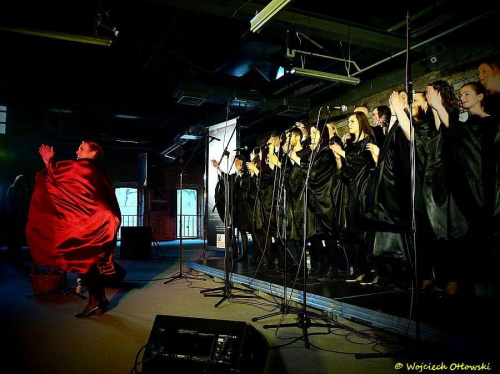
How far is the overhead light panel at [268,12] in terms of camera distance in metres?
4.25

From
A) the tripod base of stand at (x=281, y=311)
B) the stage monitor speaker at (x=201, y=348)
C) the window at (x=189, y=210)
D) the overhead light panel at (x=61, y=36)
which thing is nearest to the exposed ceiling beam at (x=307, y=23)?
the overhead light panel at (x=61, y=36)

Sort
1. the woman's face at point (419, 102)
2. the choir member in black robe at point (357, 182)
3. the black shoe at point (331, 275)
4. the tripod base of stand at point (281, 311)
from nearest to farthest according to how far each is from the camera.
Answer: the tripod base of stand at point (281, 311) → the woman's face at point (419, 102) → the choir member in black robe at point (357, 182) → the black shoe at point (331, 275)

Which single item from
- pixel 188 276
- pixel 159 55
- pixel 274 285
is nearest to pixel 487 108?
pixel 274 285

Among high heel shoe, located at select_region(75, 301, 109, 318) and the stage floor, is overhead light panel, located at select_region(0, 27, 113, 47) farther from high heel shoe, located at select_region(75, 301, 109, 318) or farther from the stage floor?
the stage floor

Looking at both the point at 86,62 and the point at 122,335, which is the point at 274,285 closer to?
the point at 122,335

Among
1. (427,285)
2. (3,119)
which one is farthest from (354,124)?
(3,119)

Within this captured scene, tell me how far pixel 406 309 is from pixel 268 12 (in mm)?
3696

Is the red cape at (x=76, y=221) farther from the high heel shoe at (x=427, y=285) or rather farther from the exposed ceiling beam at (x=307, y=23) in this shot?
the high heel shoe at (x=427, y=285)

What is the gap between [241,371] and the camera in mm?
2123

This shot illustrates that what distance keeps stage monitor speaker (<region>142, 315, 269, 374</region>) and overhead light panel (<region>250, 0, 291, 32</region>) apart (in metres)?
3.59

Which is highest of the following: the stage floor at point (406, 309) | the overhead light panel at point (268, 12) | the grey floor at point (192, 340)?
the overhead light panel at point (268, 12)

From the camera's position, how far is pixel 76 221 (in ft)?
13.5

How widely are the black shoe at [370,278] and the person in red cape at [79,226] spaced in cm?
317

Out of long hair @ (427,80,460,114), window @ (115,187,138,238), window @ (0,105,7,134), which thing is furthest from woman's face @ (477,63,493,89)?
window @ (0,105,7,134)
